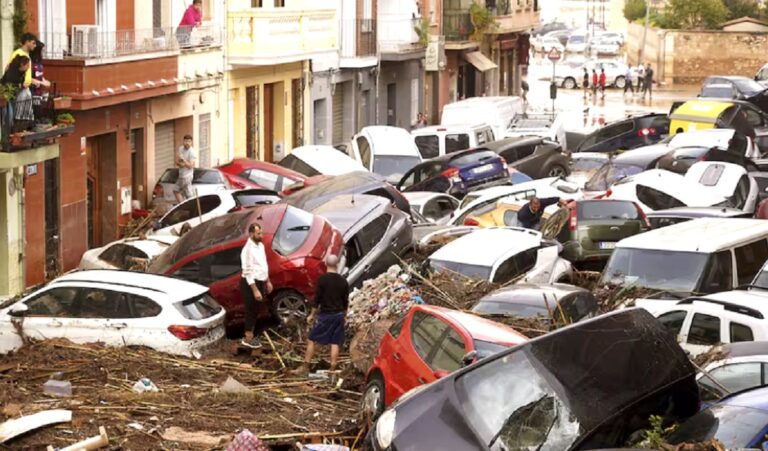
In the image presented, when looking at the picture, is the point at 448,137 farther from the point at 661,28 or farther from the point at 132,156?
the point at 661,28

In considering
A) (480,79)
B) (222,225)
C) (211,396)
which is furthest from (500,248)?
(480,79)

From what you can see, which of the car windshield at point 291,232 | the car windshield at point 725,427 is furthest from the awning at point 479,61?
the car windshield at point 725,427

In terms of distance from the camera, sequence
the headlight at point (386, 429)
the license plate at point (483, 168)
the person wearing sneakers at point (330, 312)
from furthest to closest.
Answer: the license plate at point (483, 168) → the person wearing sneakers at point (330, 312) → the headlight at point (386, 429)

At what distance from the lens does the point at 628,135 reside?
41.9m

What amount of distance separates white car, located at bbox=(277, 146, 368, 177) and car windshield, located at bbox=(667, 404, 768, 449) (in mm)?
21954

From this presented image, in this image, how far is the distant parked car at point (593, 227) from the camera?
23.9 m

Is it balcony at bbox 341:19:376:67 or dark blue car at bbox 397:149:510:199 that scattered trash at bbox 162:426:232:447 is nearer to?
dark blue car at bbox 397:149:510:199

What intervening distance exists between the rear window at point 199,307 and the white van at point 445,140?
68.3 feet

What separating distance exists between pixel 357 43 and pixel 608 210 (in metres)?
22.0

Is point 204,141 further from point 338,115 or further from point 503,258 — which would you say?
point 503,258

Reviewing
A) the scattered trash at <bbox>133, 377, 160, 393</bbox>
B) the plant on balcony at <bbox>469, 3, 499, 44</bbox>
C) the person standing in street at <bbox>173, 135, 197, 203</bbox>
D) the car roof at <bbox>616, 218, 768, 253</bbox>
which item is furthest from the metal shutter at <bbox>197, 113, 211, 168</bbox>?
the plant on balcony at <bbox>469, 3, 499, 44</bbox>

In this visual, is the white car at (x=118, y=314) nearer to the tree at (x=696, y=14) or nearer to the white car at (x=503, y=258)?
the white car at (x=503, y=258)

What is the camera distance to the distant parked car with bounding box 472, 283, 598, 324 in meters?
17.0

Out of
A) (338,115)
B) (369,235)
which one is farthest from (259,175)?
(338,115)
